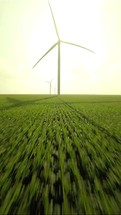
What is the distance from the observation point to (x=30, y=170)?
1.46m

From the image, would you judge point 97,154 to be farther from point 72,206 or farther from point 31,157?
point 72,206

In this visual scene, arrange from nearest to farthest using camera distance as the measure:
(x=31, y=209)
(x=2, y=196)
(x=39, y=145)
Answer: (x=31, y=209) < (x=2, y=196) < (x=39, y=145)

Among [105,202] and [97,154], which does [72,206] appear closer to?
[105,202]

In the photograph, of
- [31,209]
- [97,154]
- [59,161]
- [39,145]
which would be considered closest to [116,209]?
[31,209]

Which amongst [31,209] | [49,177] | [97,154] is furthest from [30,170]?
[97,154]

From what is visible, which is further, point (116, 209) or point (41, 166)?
point (41, 166)

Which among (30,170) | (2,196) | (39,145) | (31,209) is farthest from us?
(39,145)

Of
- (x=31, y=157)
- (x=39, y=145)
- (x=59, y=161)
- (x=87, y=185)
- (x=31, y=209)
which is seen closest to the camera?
(x=31, y=209)

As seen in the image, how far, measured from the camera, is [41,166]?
154 cm

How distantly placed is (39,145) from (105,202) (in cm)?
137

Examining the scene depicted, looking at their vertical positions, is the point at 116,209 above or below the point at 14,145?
above

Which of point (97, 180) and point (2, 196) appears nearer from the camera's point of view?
point (2, 196)

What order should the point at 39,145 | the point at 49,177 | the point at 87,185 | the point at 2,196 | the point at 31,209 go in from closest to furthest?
the point at 31,209 → the point at 2,196 → the point at 87,185 → the point at 49,177 → the point at 39,145

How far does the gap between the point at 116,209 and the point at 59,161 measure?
2.68ft
